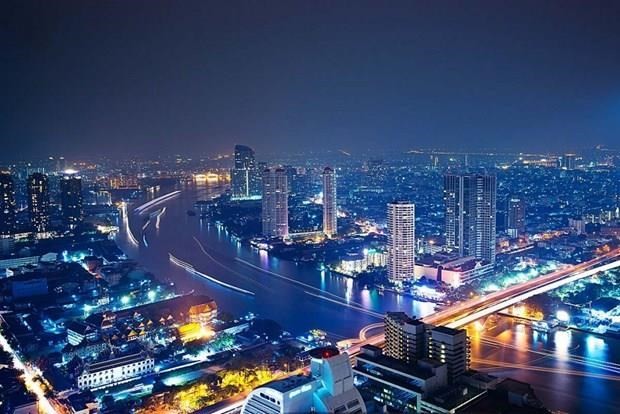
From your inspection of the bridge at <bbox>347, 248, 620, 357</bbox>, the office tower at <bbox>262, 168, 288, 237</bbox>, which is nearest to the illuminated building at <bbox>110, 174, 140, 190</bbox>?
the office tower at <bbox>262, 168, 288, 237</bbox>

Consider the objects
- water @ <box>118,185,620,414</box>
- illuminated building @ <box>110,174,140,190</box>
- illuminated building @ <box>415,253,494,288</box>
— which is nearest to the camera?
water @ <box>118,185,620,414</box>

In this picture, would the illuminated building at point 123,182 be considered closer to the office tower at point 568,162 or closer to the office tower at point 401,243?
the office tower at point 401,243

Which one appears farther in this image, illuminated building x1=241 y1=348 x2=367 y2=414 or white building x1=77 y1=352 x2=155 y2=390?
white building x1=77 y1=352 x2=155 y2=390

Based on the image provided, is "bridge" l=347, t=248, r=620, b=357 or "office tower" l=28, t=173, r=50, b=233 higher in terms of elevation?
"office tower" l=28, t=173, r=50, b=233

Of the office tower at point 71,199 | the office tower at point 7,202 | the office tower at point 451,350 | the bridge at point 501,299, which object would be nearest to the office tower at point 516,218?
the bridge at point 501,299

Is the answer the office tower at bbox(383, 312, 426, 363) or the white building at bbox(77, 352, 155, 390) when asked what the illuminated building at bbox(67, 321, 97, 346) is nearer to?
the white building at bbox(77, 352, 155, 390)

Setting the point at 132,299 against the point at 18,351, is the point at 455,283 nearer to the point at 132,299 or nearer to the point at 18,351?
the point at 132,299
